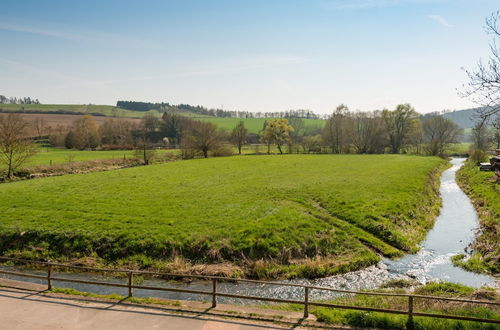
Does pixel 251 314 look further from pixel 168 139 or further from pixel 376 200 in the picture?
pixel 168 139

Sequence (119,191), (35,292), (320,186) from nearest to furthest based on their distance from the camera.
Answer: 1. (35,292)
2. (119,191)
3. (320,186)

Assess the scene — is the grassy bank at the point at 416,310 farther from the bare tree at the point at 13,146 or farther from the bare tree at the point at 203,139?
the bare tree at the point at 203,139

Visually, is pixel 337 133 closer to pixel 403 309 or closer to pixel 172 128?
pixel 172 128

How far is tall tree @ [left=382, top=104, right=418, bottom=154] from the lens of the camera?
92750 mm

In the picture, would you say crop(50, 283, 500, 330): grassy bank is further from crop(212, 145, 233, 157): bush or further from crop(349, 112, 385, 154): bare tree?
crop(349, 112, 385, 154): bare tree

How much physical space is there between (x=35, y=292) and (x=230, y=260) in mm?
9015

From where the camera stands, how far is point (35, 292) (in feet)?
44.2

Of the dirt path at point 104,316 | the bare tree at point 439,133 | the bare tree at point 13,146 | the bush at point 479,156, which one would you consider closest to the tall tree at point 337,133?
the bare tree at point 439,133

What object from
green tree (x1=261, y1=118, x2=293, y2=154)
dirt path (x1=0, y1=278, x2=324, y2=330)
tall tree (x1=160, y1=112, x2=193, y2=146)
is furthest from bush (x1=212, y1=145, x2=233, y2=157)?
dirt path (x1=0, y1=278, x2=324, y2=330)

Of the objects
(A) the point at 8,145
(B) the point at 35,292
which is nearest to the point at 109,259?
(B) the point at 35,292

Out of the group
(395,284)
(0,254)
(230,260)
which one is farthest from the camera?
(0,254)

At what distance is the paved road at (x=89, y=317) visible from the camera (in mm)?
10789

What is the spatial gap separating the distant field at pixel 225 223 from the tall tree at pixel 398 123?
63.0m

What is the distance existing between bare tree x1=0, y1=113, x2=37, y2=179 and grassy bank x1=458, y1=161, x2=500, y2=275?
5045 cm
